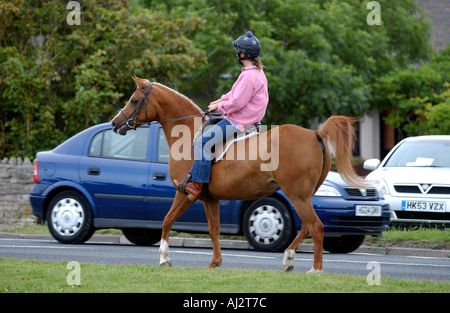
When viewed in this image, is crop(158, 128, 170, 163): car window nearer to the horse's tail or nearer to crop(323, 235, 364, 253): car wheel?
crop(323, 235, 364, 253): car wheel

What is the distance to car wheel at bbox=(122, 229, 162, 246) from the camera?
45.0 feet

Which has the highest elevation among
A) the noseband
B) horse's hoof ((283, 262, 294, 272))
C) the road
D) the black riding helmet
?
the black riding helmet

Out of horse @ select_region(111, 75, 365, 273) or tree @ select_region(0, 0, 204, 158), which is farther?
tree @ select_region(0, 0, 204, 158)

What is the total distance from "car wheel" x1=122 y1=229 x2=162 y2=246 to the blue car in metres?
0.26

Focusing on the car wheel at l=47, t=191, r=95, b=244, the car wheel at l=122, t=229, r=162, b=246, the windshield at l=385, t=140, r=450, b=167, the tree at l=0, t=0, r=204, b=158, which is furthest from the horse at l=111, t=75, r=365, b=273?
the tree at l=0, t=0, r=204, b=158

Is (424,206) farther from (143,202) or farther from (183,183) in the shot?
(183,183)

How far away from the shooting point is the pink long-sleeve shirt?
9031mm

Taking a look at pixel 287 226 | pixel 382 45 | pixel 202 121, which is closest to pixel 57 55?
pixel 287 226

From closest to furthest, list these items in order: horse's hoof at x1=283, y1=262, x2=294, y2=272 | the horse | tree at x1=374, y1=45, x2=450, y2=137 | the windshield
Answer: the horse → horse's hoof at x1=283, y1=262, x2=294, y2=272 → the windshield → tree at x1=374, y1=45, x2=450, y2=137

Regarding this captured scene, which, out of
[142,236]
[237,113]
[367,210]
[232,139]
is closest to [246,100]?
[237,113]

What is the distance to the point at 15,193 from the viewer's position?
18188 millimetres

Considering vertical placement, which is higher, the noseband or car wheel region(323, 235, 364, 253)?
the noseband

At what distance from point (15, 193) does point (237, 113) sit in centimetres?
1019

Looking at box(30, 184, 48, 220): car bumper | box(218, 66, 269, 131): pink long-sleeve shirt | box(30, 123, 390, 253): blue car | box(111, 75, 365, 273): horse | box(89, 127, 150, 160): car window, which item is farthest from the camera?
box(30, 184, 48, 220): car bumper
